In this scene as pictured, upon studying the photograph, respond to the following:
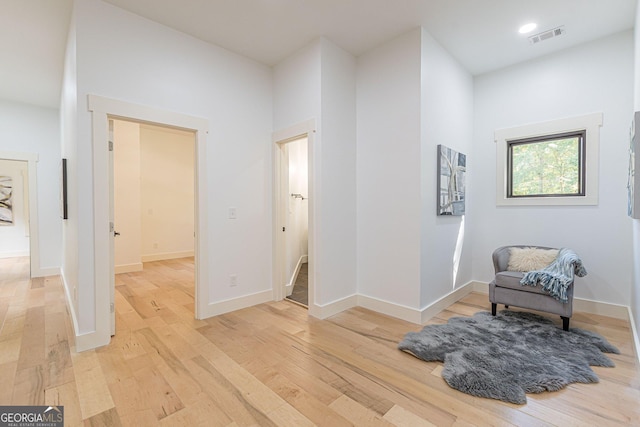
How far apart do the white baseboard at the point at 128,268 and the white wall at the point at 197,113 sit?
2064 mm

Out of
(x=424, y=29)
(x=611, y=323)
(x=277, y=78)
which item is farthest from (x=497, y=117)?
(x=277, y=78)

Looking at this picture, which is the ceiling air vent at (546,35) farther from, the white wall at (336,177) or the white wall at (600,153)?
the white wall at (336,177)

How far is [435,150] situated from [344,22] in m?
1.64

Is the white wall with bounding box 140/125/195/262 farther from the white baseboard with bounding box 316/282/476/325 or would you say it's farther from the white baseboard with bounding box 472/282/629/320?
the white baseboard with bounding box 472/282/629/320

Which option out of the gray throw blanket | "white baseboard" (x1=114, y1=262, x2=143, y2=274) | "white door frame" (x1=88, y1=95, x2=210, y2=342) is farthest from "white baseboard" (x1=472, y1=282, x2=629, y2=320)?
"white baseboard" (x1=114, y1=262, x2=143, y2=274)

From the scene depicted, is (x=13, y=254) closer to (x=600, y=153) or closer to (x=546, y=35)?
(x=546, y=35)

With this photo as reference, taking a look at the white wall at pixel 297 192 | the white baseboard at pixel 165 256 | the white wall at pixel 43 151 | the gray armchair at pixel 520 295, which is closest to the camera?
the gray armchair at pixel 520 295

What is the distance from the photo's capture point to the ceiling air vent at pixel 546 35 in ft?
9.82

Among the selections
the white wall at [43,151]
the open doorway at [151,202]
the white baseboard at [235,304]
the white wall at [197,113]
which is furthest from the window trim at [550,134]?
the white wall at [43,151]

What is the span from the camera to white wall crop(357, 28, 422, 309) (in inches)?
118

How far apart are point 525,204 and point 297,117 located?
3.10m

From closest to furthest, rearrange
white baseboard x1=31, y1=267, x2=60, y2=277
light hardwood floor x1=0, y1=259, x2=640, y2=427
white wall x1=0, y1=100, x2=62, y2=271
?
light hardwood floor x1=0, y1=259, x2=640, y2=427 < white wall x1=0, y1=100, x2=62, y2=271 < white baseboard x1=31, y1=267, x2=60, y2=277

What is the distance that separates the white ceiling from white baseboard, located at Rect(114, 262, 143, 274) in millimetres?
3393

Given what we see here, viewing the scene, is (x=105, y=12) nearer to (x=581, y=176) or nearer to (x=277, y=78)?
(x=277, y=78)
